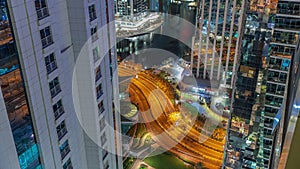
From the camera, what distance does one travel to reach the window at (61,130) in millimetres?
9609

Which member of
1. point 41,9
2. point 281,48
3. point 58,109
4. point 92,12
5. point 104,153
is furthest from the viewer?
point 281,48

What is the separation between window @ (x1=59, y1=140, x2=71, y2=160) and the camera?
390 inches

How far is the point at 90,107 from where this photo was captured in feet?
36.1

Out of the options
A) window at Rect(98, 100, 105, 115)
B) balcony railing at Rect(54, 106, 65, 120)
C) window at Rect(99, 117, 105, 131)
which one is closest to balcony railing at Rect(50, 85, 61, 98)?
balcony railing at Rect(54, 106, 65, 120)

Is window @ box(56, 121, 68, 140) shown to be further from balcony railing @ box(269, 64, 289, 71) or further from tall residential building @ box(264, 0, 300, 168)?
balcony railing @ box(269, 64, 289, 71)

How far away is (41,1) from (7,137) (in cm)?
354

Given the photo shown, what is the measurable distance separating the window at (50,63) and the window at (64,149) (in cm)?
257

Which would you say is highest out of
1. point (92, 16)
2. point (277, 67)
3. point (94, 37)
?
point (92, 16)

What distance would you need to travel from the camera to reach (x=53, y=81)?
29.7ft

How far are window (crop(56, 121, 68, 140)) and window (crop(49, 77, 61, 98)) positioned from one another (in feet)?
3.61

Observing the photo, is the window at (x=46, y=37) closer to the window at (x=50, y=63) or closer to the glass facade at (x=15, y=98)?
the window at (x=50, y=63)

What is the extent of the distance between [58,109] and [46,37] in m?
2.30

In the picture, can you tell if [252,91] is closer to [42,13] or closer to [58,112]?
[58,112]

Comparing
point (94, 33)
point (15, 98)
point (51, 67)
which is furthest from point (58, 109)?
point (94, 33)
